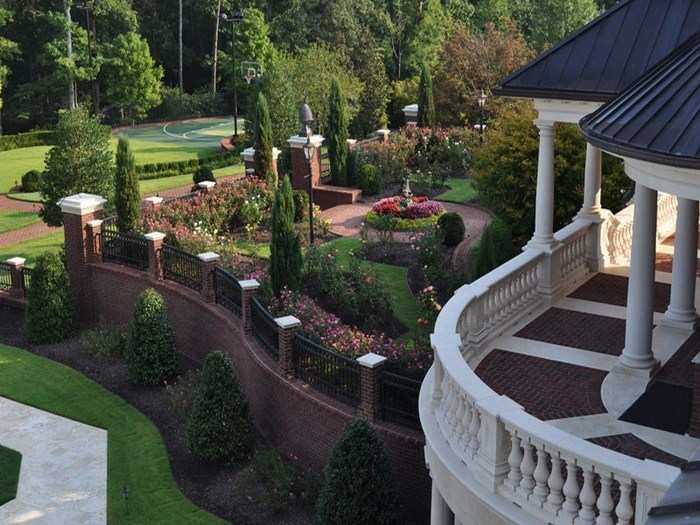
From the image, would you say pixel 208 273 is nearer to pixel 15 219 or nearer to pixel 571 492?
pixel 571 492

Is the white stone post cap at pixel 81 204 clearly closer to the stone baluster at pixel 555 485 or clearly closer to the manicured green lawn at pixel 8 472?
the manicured green lawn at pixel 8 472

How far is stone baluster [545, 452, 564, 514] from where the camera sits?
901 cm

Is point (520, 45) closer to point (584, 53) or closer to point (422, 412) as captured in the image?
point (584, 53)

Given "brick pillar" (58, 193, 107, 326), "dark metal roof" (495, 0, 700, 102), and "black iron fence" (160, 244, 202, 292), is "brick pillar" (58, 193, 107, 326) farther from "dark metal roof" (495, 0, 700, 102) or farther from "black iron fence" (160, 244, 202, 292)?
"dark metal roof" (495, 0, 700, 102)

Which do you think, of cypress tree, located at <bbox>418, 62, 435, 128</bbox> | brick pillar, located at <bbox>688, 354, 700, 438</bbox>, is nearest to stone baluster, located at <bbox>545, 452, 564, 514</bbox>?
brick pillar, located at <bbox>688, 354, 700, 438</bbox>

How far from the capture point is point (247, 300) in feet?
63.4

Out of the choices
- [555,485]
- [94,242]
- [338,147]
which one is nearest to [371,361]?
[555,485]

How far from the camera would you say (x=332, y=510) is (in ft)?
47.6

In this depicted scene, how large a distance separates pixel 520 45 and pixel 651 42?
3076 centimetres

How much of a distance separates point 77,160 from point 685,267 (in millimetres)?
19501

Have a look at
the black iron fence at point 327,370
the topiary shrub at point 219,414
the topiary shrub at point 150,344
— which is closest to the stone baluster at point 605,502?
the black iron fence at point 327,370

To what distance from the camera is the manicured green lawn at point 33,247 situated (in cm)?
3128

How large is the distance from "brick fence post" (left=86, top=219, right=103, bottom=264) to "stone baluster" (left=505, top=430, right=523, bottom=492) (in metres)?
17.1

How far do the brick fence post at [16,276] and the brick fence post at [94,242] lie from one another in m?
2.30
